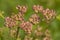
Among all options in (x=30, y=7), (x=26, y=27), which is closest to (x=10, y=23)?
(x=26, y=27)

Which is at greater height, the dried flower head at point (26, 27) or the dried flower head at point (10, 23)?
the dried flower head at point (10, 23)

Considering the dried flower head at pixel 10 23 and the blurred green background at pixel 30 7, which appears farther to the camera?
the blurred green background at pixel 30 7

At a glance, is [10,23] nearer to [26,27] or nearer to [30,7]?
[26,27]

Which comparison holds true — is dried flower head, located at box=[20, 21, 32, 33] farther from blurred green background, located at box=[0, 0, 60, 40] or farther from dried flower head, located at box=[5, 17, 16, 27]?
blurred green background, located at box=[0, 0, 60, 40]

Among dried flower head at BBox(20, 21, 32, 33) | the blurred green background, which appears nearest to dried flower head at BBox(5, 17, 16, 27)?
dried flower head at BBox(20, 21, 32, 33)

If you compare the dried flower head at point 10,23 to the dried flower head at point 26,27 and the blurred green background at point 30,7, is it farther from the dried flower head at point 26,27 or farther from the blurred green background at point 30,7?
the blurred green background at point 30,7

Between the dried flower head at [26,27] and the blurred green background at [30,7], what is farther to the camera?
the blurred green background at [30,7]

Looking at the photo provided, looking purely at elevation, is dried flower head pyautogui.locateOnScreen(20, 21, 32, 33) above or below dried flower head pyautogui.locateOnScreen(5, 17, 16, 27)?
below

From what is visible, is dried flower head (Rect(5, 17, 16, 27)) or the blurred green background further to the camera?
the blurred green background

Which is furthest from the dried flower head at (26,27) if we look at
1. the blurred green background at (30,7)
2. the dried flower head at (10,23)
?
the blurred green background at (30,7)

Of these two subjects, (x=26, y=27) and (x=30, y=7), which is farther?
(x=30, y=7)

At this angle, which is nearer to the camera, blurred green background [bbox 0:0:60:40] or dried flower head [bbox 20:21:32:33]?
dried flower head [bbox 20:21:32:33]
